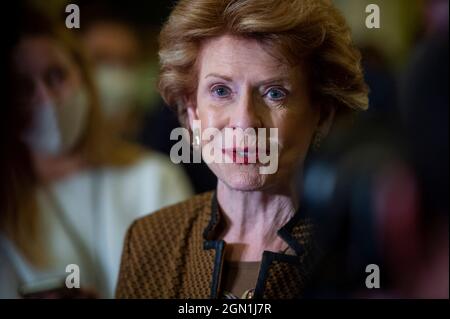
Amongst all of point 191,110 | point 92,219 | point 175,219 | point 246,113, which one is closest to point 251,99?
point 246,113

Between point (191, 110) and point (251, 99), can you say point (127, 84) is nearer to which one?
point (191, 110)

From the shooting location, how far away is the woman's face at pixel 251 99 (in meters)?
1.00

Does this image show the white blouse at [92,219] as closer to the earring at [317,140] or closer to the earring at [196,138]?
the earring at [196,138]

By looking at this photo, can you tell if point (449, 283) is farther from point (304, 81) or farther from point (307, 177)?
point (304, 81)

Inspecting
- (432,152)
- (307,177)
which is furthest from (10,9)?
(432,152)

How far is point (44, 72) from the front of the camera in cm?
125

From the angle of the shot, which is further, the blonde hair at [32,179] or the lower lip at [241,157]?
the blonde hair at [32,179]

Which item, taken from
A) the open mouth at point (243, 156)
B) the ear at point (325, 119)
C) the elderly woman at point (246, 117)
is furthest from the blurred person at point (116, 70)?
the ear at point (325, 119)

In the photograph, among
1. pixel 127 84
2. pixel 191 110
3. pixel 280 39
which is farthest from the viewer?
pixel 127 84

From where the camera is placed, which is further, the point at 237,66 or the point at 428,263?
the point at 428,263

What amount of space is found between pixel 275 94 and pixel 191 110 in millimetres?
162
